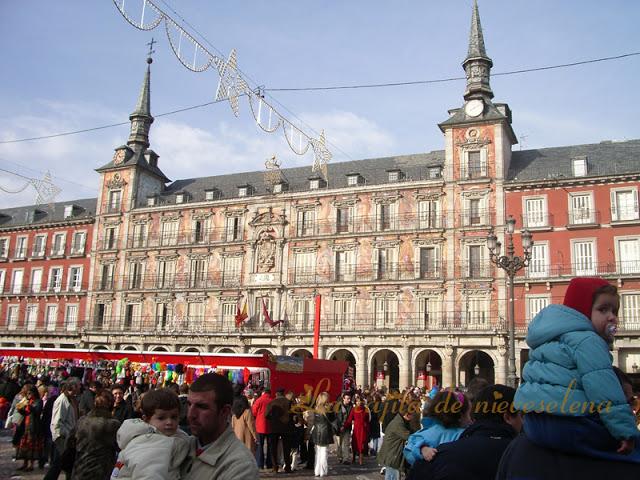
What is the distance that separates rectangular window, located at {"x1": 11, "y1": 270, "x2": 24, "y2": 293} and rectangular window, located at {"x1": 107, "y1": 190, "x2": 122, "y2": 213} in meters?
10.3

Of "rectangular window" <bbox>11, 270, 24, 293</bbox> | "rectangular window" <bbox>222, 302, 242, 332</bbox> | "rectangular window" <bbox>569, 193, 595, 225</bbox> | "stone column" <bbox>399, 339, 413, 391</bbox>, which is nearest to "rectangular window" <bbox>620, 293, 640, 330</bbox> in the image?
"rectangular window" <bbox>569, 193, 595, 225</bbox>

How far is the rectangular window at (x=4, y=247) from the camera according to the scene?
52.7 metres

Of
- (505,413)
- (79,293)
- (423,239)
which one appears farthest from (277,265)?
(505,413)

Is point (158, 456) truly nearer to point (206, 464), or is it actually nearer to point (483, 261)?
point (206, 464)

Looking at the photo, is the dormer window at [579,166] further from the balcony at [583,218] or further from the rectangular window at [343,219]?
the rectangular window at [343,219]

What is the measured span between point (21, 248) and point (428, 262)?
114ft

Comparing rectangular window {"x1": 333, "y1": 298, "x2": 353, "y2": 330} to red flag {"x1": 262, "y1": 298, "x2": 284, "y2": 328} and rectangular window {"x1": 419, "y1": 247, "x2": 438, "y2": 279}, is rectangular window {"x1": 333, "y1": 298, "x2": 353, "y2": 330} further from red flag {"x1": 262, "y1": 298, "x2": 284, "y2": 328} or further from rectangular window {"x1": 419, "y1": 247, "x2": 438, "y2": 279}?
rectangular window {"x1": 419, "y1": 247, "x2": 438, "y2": 279}

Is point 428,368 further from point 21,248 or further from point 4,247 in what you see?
point 4,247

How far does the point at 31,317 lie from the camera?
49469 millimetres

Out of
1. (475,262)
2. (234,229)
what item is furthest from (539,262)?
(234,229)

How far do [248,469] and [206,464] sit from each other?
0.22 m

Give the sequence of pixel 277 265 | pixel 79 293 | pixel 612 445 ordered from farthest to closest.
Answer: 1. pixel 79 293
2. pixel 277 265
3. pixel 612 445

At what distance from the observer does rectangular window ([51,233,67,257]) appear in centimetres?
4962

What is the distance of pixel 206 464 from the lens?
304cm
